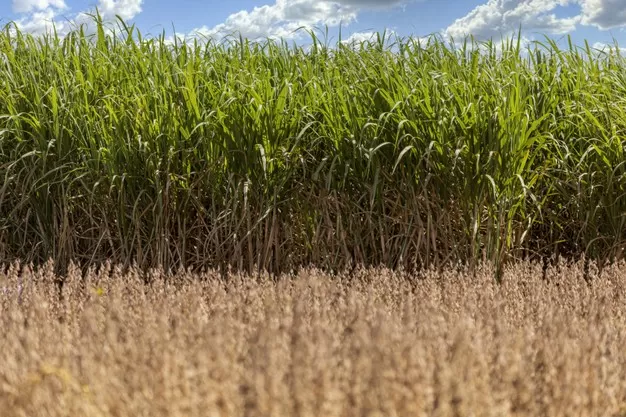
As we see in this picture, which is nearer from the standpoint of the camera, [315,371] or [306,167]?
[315,371]

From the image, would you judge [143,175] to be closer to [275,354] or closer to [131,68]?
[131,68]

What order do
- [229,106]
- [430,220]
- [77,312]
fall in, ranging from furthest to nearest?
[229,106] → [430,220] → [77,312]

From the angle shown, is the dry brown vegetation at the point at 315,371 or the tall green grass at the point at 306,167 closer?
the dry brown vegetation at the point at 315,371

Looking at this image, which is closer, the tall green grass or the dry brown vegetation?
the dry brown vegetation

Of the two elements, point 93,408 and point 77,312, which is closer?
A: point 93,408

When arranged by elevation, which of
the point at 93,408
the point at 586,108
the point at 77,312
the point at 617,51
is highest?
the point at 617,51

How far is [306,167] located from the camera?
405 centimetres

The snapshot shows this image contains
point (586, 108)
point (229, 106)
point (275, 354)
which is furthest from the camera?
point (586, 108)

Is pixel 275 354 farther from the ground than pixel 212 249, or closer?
farther from the ground

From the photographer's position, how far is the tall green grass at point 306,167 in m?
3.89

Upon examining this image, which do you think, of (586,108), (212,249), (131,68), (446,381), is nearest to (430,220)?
(212,249)

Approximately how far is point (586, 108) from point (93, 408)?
Result: 3909 mm

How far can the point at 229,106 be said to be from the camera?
13.4 feet

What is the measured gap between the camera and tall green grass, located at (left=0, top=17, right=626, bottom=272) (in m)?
3.89
